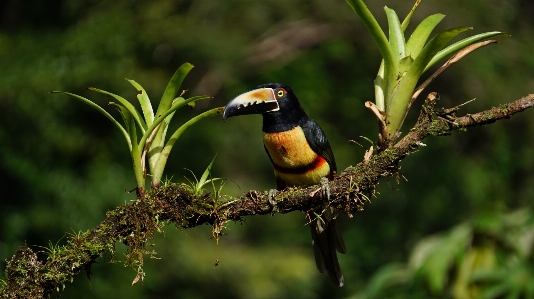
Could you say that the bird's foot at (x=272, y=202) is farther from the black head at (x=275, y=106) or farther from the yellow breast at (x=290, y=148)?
the yellow breast at (x=290, y=148)

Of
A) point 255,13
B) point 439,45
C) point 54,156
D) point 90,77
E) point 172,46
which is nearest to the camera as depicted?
point 439,45

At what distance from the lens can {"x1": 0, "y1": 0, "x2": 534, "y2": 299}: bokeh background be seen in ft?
27.2

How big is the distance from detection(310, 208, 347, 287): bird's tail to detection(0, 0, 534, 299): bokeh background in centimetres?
483

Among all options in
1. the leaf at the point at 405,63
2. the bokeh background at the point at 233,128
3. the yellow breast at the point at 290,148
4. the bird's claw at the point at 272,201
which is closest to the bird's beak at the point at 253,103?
the yellow breast at the point at 290,148

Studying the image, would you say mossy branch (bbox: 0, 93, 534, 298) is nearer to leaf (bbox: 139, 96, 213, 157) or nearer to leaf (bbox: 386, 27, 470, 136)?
leaf (bbox: 386, 27, 470, 136)

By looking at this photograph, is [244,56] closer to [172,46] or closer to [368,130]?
[172,46]

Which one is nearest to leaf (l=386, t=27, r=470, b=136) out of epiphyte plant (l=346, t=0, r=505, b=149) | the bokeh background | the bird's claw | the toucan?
epiphyte plant (l=346, t=0, r=505, b=149)

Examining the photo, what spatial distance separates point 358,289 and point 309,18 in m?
4.04

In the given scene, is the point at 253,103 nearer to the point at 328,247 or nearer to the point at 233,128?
the point at 328,247

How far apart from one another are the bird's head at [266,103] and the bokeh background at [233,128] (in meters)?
4.93

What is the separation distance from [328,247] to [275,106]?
79 cm

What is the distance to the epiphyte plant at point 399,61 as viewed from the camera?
2629 millimetres

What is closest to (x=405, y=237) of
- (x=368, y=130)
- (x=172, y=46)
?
(x=368, y=130)

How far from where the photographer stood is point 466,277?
399 centimetres
